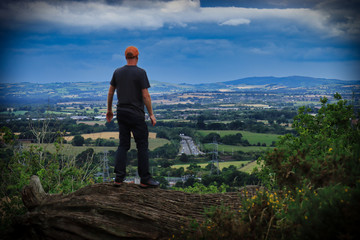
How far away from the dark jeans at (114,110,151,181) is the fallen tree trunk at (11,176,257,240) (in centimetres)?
51

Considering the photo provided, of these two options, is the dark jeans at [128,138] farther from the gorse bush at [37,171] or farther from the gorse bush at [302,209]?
the gorse bush at [37,171]

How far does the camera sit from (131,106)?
7.33 metres

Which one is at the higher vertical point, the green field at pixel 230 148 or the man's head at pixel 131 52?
the man's head at pixel 131 52

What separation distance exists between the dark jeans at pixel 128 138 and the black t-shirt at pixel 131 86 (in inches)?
7.1

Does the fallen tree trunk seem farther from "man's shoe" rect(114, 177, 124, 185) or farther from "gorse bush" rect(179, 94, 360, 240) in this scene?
"gorse bush" rect(179, 94, 360, 240)

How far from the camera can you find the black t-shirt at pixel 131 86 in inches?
287

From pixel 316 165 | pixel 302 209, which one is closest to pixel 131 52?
pixel 316 165

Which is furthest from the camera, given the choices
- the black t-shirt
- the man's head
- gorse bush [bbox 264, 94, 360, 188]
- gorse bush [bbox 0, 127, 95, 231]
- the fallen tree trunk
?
gorse bush [bbox 0, 127, 95, 231]

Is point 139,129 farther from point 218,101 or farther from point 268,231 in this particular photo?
point 218,101

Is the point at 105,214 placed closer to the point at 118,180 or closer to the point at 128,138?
the point at 118,180

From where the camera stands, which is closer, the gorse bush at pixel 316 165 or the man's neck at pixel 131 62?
the gorse bush at pixel 316 165

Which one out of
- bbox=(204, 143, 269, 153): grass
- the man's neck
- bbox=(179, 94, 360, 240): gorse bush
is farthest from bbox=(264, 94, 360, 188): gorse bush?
bbox=(204, 143, 269, 153): grass

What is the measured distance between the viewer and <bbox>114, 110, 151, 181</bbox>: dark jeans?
7.34 m

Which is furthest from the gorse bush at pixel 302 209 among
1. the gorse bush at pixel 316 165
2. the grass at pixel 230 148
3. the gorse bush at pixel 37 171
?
the grass at pixel 230 148
